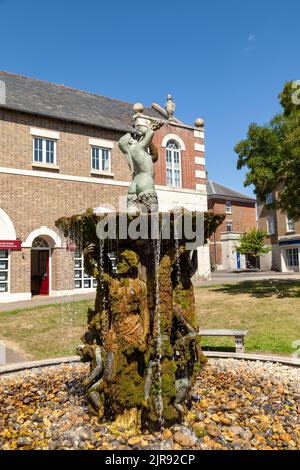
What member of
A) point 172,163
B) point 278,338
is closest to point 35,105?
point 172,163

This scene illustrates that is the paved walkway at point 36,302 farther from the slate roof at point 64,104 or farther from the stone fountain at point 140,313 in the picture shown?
the stone fountain at point 140,313

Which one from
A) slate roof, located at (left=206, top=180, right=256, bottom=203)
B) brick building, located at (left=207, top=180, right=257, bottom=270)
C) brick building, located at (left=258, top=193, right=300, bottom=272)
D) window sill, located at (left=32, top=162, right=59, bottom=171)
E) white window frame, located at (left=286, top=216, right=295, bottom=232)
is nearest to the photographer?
window sill, located at (left=32, top=162, right=59, bottom=171)

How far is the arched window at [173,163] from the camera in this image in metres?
21.3

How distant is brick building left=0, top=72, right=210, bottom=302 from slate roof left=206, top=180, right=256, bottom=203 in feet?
68.1

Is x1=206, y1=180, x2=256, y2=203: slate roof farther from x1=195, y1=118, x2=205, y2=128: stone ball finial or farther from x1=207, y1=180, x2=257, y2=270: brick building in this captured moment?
x1=195, y1=118, x2=205, y2=128: stone ball finial

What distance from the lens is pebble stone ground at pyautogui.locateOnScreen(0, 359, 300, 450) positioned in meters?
3.95

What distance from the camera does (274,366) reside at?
6.27 meters

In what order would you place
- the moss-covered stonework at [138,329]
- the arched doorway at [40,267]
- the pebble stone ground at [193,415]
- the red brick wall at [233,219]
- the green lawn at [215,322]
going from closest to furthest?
the pebble stone ground at [193,415], the moss-covered stonework at [138,329], the green lawn at [215,322], the arched doorway at [40,267], the red brick wall at [233,219]

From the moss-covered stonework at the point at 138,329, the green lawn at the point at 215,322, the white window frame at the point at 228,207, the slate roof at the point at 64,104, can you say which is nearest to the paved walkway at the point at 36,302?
the green lawn at the point at 215,322

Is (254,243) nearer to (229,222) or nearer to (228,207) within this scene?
(229,222)

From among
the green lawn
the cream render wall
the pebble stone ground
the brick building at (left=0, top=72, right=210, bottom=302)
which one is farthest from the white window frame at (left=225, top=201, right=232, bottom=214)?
the pebble stone ground

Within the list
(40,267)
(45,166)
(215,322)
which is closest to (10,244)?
(40,267)

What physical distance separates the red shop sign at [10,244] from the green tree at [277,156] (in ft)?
35.0
